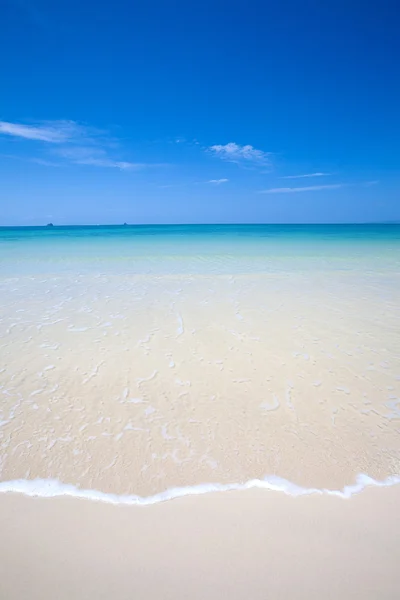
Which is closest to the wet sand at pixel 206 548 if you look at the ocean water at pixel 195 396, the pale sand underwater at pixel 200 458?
the pale sand underwater at pixel 200 458

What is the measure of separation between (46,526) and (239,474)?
1540 mm

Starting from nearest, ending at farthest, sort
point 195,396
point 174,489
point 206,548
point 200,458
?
point 206,548, point 174,489, point 200,458, point 195,396

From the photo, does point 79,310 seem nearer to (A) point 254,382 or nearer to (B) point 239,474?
(A) point 254,382

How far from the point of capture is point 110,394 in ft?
12.4

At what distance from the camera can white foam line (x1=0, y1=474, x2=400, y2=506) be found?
7.56 feet

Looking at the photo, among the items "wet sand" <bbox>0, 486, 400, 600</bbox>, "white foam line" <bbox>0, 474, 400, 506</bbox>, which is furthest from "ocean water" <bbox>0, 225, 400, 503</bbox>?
"wet sand" <bbox>0, 486, 400, 600</bbox>

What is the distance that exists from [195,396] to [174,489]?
1390mm

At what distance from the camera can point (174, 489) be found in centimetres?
240

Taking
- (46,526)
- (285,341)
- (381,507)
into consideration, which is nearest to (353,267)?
(285,341)

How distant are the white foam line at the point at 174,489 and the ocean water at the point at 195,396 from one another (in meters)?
0.01

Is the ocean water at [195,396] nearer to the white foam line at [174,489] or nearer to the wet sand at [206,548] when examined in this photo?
the white foam line at [174,489]

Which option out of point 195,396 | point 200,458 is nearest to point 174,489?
point 200,458

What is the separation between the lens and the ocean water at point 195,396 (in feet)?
8.34

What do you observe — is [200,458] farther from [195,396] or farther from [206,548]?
[195,396]
